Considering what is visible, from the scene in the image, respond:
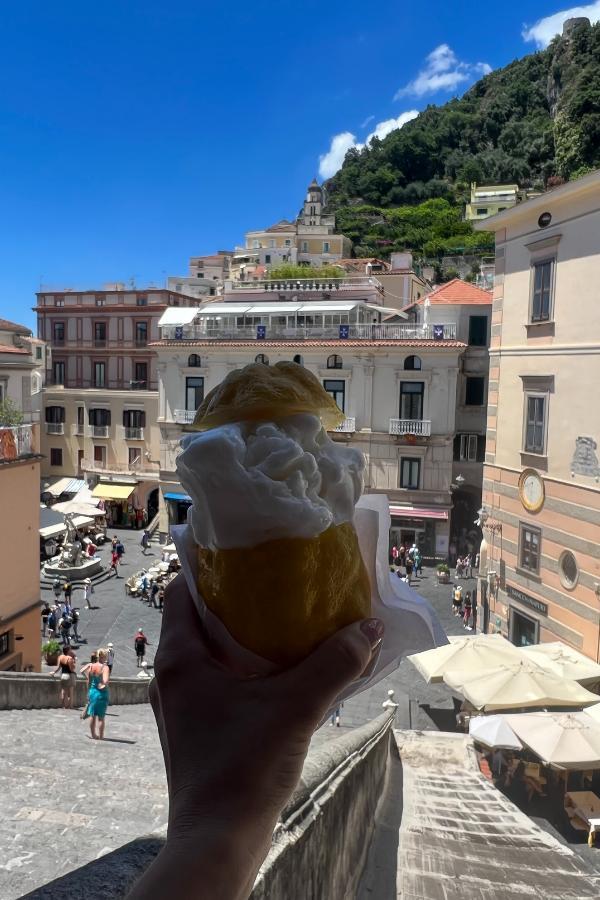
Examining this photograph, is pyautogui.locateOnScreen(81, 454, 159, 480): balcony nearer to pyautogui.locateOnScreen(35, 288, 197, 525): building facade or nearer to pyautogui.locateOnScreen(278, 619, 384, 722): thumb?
pyautogui.locateOnScreen(35, 288, 197, 525): building facade

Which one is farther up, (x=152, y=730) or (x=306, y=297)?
(x=306, y=297)

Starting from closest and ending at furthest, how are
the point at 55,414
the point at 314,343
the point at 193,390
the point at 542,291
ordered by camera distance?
the point at 542,291, the point at 314,343, the point at 193,390, the point at 55,414

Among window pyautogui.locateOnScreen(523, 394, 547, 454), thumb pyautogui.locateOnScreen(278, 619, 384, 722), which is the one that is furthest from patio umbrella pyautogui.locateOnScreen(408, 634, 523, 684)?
thumb pyautogui.locateOnScreen(278, 619, 384, 722)

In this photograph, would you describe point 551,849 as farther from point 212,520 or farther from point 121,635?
point 121,635

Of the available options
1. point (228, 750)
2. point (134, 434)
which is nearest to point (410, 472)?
point (134, 434)

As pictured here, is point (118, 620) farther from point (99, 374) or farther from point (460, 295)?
point (99, 374)

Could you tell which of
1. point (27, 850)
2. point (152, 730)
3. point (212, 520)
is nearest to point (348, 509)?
point (212, 520)
